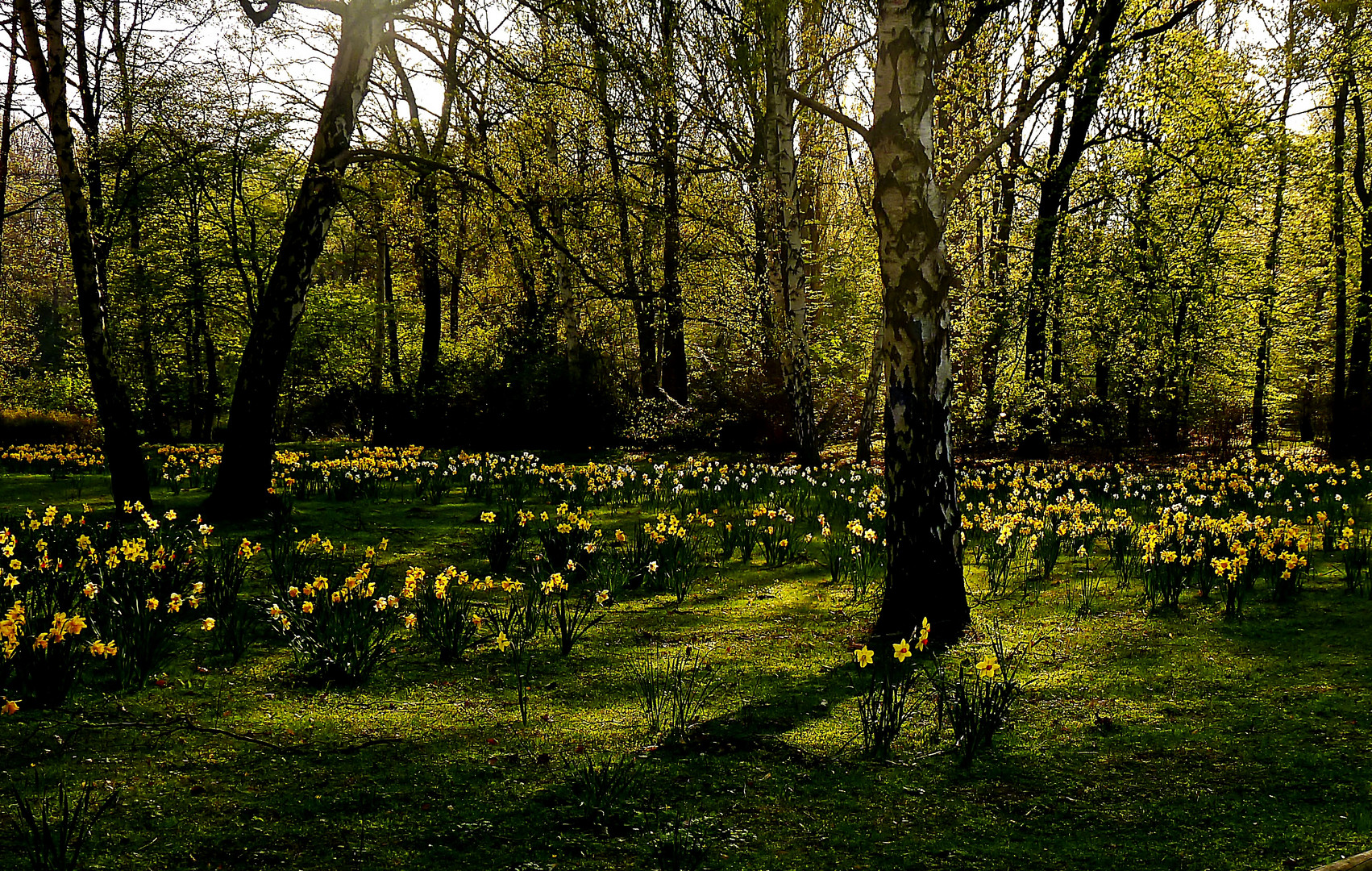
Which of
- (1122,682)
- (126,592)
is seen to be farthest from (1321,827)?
(126,592)

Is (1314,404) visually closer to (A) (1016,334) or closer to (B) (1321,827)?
(A) (1016,334)

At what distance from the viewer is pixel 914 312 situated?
4.21 meters

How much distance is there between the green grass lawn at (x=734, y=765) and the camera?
2422 mm

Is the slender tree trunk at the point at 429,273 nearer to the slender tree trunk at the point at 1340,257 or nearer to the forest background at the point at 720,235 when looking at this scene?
the forest background at the point at 720,235

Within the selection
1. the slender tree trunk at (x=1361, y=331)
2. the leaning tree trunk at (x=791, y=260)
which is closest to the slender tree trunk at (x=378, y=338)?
the leaning tree trunk at (x=791, y=260)

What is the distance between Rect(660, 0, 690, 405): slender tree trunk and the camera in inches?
405

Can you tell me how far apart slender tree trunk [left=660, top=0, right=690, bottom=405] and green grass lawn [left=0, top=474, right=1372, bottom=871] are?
19.4 feet

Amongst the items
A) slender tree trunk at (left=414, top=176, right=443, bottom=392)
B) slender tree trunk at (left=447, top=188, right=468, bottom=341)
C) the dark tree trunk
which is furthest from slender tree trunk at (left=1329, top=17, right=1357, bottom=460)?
slender tree trunk at (left=414, top=176, right=443, bottom=392)

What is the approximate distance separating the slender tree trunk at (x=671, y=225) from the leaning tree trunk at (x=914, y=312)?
3.71 metres

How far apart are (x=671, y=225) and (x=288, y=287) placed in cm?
976

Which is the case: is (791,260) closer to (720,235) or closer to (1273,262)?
(720,235)

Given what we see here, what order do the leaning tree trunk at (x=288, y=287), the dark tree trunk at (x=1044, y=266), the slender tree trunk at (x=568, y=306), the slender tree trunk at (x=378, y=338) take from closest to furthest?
Result: the leaning tree trunk at (x=288, y=287)
the dark tree trunk at (x=1044, y=266)
the slender tree trunk at (x=568, y=306)
the slender tree trunk at (x=378, y=338)

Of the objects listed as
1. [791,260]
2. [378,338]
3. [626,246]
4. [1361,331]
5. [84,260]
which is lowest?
[84,260]

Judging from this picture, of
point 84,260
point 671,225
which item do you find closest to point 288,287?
point 84,260
